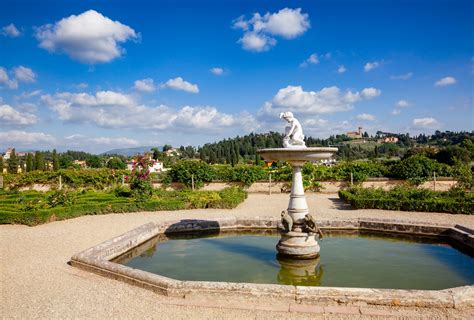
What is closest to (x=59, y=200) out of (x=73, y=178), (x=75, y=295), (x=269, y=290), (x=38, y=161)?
(x=75, y=295)

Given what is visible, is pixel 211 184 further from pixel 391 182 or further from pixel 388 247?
pixel 388 247

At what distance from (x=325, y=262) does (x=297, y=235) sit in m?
0.78

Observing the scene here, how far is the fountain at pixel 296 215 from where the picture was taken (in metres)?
7.63

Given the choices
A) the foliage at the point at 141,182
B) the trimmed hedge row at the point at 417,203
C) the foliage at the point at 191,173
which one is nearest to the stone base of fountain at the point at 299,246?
the trimmed hedge row at the point at 417,203

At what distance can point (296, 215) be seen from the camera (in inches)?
314

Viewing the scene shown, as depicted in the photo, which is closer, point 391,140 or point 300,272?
point 300,272

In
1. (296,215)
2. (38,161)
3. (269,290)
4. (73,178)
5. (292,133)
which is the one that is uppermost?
(38,161)

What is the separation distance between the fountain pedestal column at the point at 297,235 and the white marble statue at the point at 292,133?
0.42m

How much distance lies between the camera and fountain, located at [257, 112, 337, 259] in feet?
25.0

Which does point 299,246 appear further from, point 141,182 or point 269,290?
point 141,182

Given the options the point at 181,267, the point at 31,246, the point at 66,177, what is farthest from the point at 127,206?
the point at 66,177

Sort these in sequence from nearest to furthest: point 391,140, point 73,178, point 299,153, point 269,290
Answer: point 269,290 → point 299,153 → point 73,178 → point 391,140

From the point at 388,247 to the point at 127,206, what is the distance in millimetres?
9833

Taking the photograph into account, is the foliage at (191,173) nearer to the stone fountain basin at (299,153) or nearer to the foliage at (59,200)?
the foliage at (59,200)
